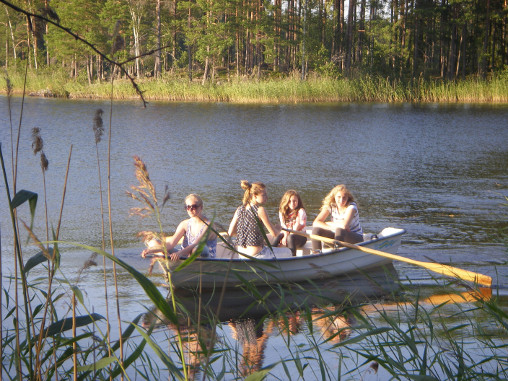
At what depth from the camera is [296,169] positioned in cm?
1529

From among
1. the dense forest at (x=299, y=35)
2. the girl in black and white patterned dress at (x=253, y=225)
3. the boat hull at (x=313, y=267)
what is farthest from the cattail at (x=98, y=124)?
the dense forest at (x=299, y=35)

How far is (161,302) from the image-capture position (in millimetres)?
1841

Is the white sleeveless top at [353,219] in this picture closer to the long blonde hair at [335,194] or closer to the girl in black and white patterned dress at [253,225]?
the long blonde hair at [335,194]

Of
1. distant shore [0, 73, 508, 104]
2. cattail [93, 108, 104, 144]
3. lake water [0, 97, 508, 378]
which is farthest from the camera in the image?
distant shore [0, 73, 508, 104]

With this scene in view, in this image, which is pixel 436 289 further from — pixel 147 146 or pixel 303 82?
pixel 303 82

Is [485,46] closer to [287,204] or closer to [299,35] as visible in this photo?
[299,35]

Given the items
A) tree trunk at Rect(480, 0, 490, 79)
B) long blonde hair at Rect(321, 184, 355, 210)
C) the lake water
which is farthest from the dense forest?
long blonde hair at Rect(321, 184, 355, 210)

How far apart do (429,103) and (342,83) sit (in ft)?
15.8

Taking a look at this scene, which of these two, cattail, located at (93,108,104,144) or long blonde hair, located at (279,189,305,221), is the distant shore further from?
cattail, located at (93,108,104,144)

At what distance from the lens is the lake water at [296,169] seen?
867cm

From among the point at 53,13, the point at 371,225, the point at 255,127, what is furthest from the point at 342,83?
the point at 53,13

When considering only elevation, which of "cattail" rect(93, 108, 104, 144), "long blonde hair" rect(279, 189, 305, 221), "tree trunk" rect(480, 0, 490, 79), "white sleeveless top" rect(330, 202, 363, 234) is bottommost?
"white sleeveless top" rect(330, 202, 363, 234)

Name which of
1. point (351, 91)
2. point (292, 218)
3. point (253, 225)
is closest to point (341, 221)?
point (292, 218)

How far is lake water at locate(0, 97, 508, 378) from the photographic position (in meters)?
8.67
